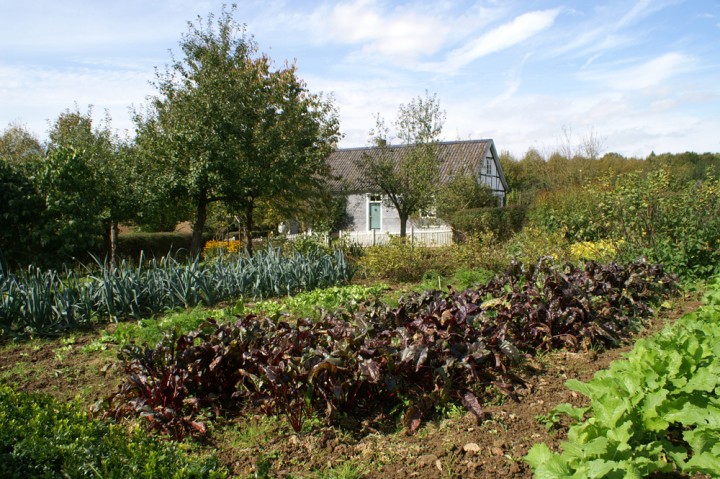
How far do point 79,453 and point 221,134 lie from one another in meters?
9.63

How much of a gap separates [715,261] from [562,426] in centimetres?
540

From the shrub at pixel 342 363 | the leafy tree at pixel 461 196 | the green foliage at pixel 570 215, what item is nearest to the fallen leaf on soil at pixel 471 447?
the shrub at pixel 342 363

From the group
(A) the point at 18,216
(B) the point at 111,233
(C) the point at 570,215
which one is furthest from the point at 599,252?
(B) the point at 111,233

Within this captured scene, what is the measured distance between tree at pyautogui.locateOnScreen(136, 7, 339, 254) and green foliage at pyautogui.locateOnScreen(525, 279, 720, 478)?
31.3ft

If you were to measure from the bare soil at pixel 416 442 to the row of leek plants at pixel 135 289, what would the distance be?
1.86 metres

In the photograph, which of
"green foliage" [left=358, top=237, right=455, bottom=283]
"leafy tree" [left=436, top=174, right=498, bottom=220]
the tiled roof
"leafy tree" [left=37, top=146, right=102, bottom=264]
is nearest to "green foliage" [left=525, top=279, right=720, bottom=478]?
"green foliage" [left=358, top=237, right=455, bottom=283]

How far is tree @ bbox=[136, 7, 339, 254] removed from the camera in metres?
11.2

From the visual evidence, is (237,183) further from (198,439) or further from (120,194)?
(198,439)

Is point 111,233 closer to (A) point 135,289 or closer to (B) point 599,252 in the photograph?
(A) point 135,289

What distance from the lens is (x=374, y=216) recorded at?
1123 inches

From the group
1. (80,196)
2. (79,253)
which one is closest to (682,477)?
(80,196)

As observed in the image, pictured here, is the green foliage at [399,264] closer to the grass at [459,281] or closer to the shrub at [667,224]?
the grass at [459,281]

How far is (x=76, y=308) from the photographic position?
5.70 metres

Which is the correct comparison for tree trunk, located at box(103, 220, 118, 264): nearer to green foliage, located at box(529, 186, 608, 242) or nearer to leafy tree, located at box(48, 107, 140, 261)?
leafy tree, located at box(48, 107, 140, 261)
